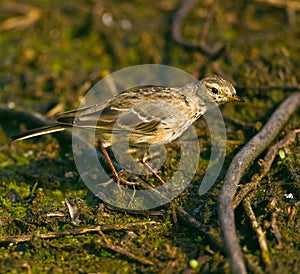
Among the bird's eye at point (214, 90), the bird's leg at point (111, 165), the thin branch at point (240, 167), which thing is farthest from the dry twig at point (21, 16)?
the thin branch at point (240, 167)

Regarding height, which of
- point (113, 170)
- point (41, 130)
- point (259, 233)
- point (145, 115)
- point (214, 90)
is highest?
point (214, 90)

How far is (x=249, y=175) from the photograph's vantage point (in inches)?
245

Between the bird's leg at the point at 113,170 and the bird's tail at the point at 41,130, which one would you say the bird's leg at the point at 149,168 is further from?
the bird's tail at the point at 41,130

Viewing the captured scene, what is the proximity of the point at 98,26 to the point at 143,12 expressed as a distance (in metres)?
1.04

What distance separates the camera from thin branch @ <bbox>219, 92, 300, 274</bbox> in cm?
466

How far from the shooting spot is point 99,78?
863 centimetres

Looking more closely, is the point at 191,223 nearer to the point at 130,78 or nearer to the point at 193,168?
the point at 193,168

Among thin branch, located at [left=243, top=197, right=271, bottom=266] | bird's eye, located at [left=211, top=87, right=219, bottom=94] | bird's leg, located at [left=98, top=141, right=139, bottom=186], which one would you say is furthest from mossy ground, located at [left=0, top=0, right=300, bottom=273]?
bird's eye, located at [left=211, top=87, right=219, bottom=94]

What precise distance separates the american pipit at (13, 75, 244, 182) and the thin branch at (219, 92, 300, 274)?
59 centimetres

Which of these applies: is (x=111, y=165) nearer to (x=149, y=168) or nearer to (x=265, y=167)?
(x=149, y=168)

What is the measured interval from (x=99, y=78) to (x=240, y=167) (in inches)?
134

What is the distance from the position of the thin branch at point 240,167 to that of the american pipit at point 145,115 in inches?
23.2

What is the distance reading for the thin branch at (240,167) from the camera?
466 centimetres

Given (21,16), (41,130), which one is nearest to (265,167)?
(41,130)
